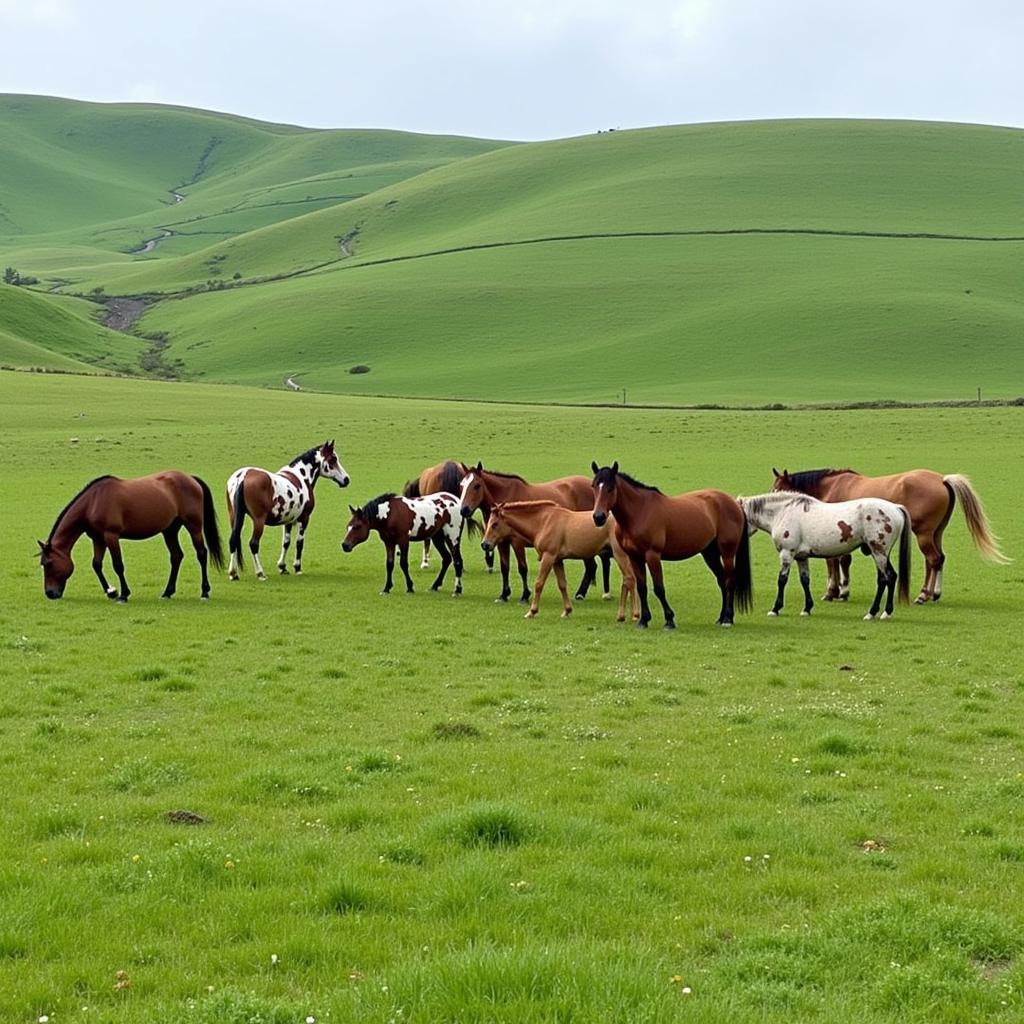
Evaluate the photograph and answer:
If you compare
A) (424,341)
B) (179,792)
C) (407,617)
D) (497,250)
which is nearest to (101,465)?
(407,617)

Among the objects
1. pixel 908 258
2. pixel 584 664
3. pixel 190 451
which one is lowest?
pixel 584 664

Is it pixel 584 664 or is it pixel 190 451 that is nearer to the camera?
pixel 584 664

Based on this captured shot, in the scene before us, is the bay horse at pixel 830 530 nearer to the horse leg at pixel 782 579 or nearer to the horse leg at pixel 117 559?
the horse leg at pixel 782 579

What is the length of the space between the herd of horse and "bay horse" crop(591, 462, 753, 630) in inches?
0.9

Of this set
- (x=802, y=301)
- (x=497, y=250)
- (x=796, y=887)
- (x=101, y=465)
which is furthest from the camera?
(x=497, y=250)

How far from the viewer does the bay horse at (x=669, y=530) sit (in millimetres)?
18016

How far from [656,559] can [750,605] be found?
6.77 ft

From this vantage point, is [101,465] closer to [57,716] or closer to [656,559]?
[656,559]

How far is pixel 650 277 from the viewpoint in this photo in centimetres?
12450

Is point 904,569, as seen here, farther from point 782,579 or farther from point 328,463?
point 328,463

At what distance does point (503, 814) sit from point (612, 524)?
36.6 feet

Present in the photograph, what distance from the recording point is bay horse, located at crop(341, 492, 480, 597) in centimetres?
2223

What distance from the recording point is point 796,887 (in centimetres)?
709

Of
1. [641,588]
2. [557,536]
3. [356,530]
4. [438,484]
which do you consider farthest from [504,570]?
[438,484]
